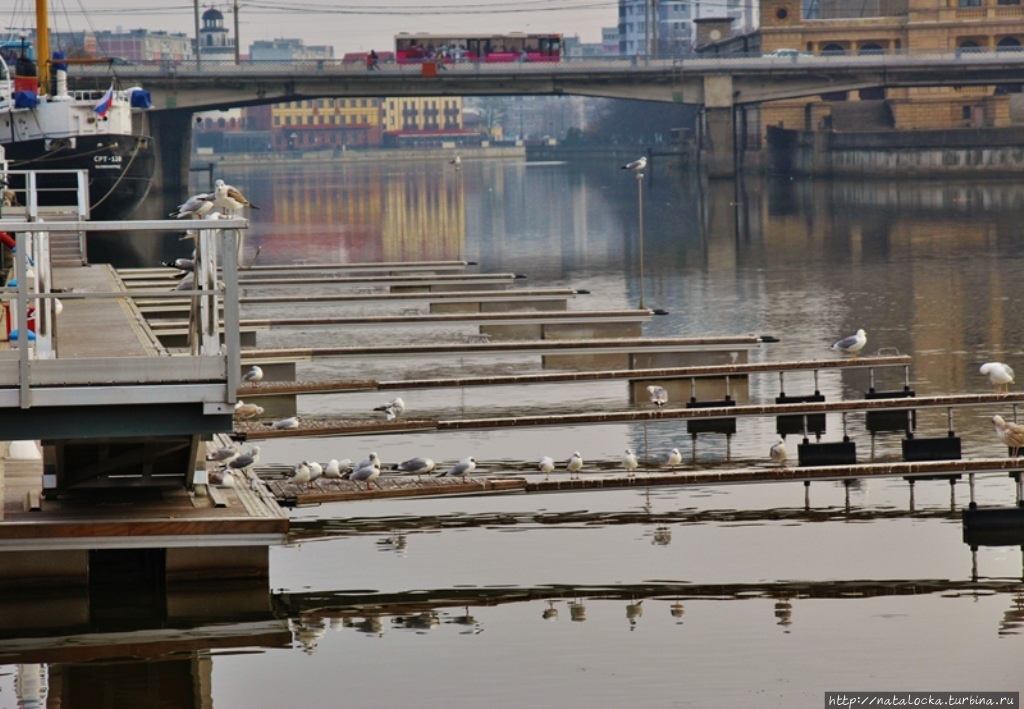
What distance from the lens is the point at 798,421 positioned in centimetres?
2706

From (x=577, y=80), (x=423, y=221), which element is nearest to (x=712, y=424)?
(x=423, y=221)

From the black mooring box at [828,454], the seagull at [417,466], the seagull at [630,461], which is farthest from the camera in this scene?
the black mooring box at [828,454]

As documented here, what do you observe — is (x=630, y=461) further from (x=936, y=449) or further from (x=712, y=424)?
(x=936, y=449)

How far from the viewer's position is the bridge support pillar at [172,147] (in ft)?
360

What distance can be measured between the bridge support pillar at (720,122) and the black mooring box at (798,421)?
86255 mm

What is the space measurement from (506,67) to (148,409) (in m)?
92.8

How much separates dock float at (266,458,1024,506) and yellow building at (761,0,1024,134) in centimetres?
10691

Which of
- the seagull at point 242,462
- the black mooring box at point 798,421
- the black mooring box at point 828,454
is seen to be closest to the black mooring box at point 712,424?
the black mooring box at point 798,421

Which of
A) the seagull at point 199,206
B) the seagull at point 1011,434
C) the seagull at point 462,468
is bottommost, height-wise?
the seagull at point 462,468

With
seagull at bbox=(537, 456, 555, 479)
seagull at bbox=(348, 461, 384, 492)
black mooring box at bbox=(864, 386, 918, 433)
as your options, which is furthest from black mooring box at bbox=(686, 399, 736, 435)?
seagull at bbox=(348, 461, 384, 492)

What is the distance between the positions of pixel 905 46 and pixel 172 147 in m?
60.5

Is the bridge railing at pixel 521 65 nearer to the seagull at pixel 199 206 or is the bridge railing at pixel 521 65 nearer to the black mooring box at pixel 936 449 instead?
the seagull at pixel 199 206

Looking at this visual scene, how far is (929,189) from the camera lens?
97938mm

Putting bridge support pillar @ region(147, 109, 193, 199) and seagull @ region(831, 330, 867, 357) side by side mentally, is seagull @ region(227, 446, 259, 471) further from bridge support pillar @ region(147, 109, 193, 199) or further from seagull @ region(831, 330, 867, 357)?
bridge support pillar @ region(147, 109, 193, 199)
